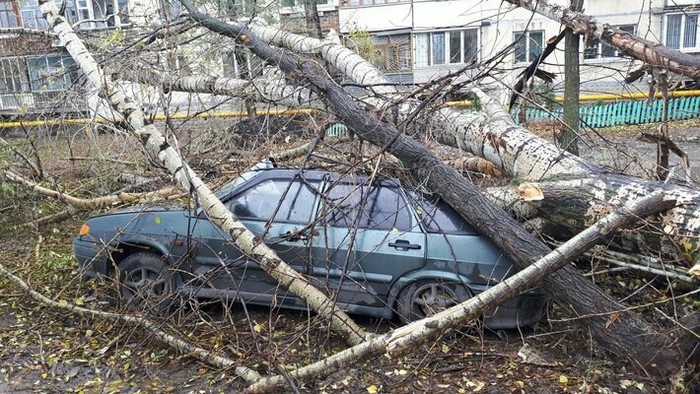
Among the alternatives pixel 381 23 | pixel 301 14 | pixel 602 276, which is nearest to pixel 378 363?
pixel 602 276

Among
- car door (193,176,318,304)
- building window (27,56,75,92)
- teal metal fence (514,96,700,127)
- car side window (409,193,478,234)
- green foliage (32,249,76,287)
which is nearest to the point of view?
car side window (409,193,478,234)

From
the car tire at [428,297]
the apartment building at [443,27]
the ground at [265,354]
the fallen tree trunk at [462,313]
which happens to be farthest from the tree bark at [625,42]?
the apartment building at [443,27]

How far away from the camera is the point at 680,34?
22.9 meters

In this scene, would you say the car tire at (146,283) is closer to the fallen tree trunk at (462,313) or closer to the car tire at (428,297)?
the fallen tree trunk at (462,313)

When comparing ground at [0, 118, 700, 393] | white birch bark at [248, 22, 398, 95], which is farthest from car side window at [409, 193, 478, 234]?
white birch bark at [248, 22, 398, 95]

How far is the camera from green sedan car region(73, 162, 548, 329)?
13.8 feet

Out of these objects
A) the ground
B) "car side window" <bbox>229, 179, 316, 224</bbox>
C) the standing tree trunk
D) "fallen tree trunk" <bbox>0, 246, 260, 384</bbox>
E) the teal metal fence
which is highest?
the standing tree trunk

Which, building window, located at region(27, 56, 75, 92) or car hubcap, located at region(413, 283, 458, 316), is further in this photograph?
building window, located at region(27, 56, 75, 92)

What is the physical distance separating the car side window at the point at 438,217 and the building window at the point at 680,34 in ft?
75.8

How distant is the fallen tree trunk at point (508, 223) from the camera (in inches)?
144

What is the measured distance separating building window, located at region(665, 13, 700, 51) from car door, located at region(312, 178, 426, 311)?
23.4m

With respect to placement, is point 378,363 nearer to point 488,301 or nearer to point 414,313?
point 414,313

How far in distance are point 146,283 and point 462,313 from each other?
278 centimetres

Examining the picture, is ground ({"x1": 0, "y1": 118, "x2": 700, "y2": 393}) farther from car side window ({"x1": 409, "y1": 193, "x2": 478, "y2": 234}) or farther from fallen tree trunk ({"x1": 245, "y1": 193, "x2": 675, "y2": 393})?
car side window ({"x1": 409, "y1": 193, "x2": 478, "y2": 234})
